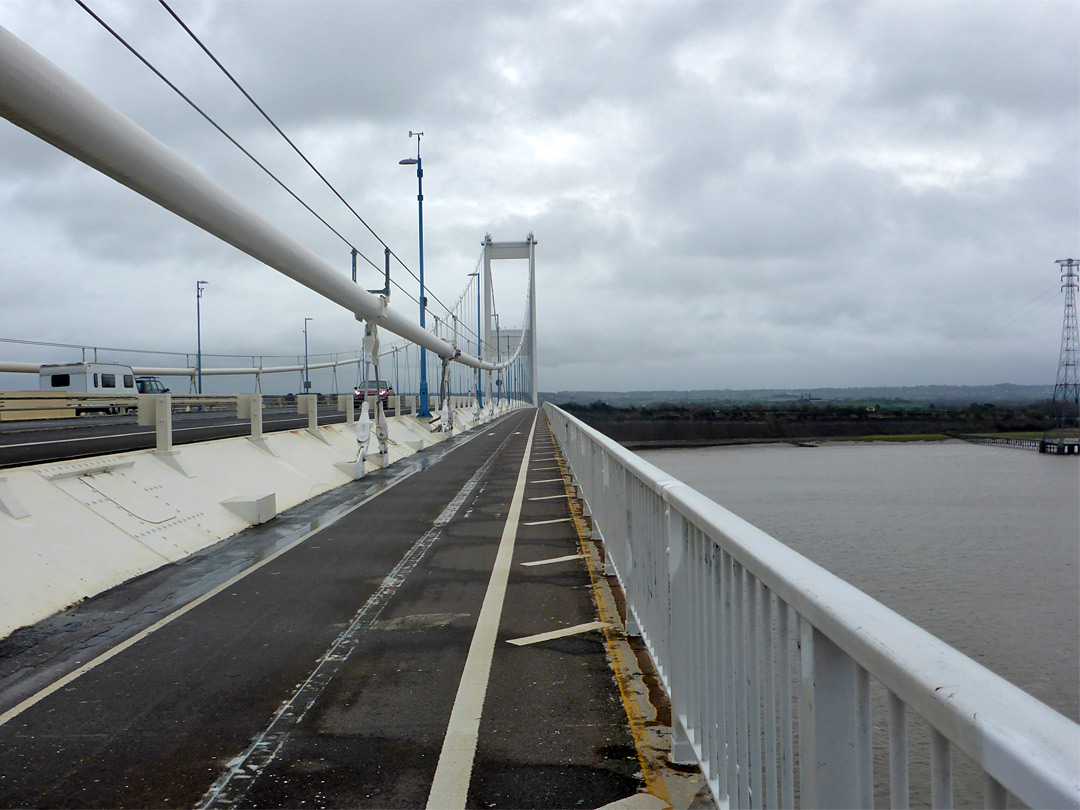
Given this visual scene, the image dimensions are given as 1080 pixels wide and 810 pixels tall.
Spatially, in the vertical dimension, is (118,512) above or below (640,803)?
above

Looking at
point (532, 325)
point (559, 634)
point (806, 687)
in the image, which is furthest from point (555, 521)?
point (532, 325)

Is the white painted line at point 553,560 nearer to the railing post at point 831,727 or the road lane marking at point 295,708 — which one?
the road lane marking at point 295,708

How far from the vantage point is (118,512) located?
893cm

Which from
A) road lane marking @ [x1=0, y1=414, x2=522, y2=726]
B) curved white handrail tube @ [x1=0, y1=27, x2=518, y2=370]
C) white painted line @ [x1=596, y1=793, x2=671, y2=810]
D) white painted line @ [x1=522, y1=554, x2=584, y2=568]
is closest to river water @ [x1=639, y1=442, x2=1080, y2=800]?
white painted line @ [x1=522, y1=554, x2=584, y2=568]

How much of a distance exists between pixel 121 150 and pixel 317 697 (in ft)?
17.5

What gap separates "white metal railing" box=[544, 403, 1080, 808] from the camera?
121 centimetres

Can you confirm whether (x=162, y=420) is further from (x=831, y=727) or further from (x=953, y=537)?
(x=953, y=537)

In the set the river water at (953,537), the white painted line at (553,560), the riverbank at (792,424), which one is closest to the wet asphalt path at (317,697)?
the white painted line at (553,560)

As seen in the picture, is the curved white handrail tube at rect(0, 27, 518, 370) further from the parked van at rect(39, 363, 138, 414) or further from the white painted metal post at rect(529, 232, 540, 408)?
the white painted metal post at rect(529, 232, 540, 408)

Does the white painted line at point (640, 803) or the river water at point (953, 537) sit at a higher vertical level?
the white painted line at point (640, 803)

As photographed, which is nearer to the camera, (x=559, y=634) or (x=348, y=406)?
(x=559, y=634)

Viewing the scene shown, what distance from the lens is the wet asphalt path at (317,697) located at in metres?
3.67

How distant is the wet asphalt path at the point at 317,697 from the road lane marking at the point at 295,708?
14 mm

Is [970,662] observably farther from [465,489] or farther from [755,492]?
[755,492]
